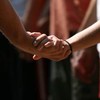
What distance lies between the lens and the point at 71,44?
4812 mm

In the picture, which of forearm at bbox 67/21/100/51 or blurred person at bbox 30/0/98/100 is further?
blurred person at bbox 30/0/98/100

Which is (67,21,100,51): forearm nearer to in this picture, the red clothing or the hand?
the hand

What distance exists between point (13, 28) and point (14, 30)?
0.01 m

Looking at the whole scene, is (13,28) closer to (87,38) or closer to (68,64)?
(87,38)

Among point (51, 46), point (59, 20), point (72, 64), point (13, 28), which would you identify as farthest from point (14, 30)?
point (59, 20)

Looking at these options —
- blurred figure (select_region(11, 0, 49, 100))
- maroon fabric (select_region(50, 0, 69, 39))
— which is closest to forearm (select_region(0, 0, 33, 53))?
maroon fabric (select_region(50, 0, 69, 39))

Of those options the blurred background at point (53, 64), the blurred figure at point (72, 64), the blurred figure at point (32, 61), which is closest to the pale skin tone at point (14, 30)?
the blurred background at point (53, 64)

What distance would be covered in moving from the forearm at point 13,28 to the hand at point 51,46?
0.05 m

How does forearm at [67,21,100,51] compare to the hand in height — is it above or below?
below

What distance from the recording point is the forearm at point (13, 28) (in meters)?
4.68

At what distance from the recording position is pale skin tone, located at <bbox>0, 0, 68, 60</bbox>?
15.3 feet

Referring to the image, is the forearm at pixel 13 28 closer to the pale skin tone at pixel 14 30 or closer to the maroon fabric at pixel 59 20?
the pale skin tone at pixel 14 30

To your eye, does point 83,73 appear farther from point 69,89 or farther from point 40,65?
point 40,65

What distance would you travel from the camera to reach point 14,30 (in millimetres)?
4723
